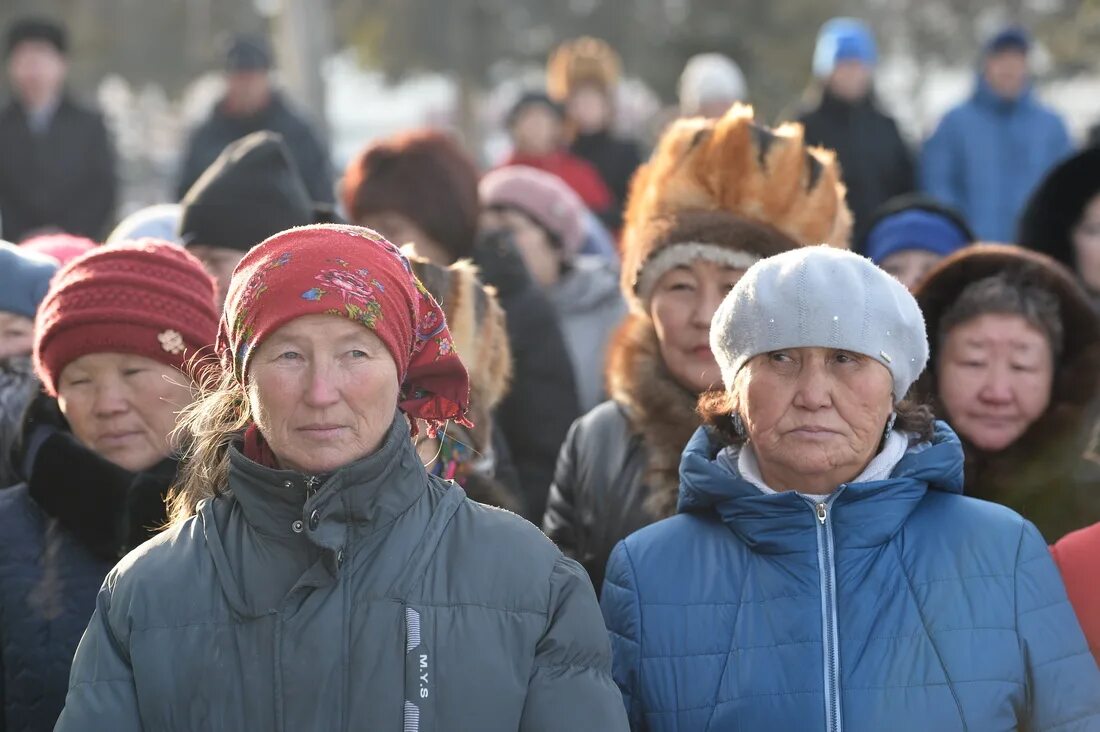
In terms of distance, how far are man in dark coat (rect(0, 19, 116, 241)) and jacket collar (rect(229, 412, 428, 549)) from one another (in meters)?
7.64

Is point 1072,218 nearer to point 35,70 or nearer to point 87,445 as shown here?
point 87,445

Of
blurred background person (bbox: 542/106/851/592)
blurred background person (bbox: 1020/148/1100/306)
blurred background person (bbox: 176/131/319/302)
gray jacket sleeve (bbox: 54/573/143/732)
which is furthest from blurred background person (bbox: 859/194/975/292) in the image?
gray jacket sleeve (bbox: 54/573/143/732)

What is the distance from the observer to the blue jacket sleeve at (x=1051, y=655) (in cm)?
317

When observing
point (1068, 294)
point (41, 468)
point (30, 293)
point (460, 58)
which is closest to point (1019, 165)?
point (1068, 294)

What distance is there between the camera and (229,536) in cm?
303

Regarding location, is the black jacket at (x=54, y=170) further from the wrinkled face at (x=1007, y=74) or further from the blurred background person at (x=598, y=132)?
the wrinkled face at (x=1007, y=74)

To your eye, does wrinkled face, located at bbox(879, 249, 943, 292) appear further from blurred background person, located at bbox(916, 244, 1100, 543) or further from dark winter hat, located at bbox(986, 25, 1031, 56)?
dark winter hat, located at bbox(986, 25, 1031, 56)

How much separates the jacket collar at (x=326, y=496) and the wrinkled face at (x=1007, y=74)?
744 cm

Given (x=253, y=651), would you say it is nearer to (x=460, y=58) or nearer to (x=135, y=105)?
(x=460, y=58)

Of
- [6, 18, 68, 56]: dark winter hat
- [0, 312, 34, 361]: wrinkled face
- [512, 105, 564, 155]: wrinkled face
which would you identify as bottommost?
[0, 312, 34, 361]: wrinkled face

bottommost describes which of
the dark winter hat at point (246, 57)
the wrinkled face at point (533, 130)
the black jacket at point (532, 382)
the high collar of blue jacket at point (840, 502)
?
the black jacket at point (532, 382)

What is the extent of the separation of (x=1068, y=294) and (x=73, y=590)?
2653mm

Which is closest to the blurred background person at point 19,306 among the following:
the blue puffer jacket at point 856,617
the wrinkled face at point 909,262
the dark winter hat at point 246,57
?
the blue puffer jacket at point 856,617

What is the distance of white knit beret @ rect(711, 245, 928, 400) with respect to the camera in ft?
11.2
